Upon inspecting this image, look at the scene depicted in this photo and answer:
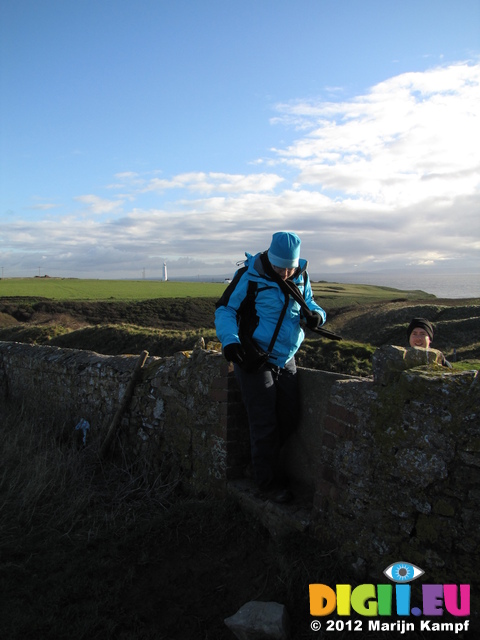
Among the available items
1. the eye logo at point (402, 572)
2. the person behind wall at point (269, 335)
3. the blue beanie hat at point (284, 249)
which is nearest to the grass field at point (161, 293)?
the person behind wall at point (269, 335)

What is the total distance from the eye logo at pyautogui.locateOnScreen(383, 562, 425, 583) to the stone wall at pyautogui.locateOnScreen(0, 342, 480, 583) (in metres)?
0.03

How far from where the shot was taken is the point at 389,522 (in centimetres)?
277

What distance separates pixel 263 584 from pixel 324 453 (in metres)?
0.86

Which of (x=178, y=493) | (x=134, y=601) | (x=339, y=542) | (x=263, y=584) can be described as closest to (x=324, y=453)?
(x=339, y=542)

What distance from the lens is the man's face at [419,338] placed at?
456cm

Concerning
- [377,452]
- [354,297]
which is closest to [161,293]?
[354,297]

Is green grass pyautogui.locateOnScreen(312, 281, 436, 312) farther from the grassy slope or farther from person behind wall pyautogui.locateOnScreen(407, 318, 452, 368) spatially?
person behind wall pyautogui.locateOnScreen(407, 318, 452, 368)

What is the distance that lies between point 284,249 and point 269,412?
1.18 metres

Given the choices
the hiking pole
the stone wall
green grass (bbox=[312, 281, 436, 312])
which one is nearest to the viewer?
the stone wall

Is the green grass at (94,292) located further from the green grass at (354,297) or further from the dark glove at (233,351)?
the dark glove at (233,351)

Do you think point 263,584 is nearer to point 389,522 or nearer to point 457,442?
point 389,522

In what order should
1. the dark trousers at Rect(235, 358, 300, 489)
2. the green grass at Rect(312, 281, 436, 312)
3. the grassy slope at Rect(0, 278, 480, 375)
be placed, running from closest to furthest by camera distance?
the dark trousers at Rect(235, 358, 300, 489)
the grassy slope at Rect(0, 278, 480, 375)
the green grass at Rect(312, 281, 436, 312)

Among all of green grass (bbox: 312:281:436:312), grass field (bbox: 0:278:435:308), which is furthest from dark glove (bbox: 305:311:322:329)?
grass field (bbox: 0:278:435:308)

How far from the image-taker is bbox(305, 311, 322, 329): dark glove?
380 cm
